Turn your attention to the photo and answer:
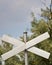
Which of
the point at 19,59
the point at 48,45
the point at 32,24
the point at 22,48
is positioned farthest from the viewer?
the point at 19,59

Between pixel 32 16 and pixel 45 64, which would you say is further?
pixel 32 16

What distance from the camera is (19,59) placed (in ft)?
67.6

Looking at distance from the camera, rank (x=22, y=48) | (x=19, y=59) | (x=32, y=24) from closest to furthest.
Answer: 1. (x=22, y=48)
2. (x=32, y=24)
3. (x=19, y=59)

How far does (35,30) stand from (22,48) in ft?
20.9

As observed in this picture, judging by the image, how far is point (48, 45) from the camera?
704 inches

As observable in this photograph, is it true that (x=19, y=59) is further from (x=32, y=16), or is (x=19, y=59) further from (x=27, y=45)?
(x=27, y=45)

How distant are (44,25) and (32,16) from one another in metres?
1.77

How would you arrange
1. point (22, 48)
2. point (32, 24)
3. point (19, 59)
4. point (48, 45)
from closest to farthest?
point (22, 48) → point (48, 45) → point (32, 24) → point (19, 59)

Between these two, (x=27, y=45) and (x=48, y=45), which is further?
(x=48, y=45)

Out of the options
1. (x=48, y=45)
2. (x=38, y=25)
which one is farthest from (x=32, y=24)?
(x=48, y=45)

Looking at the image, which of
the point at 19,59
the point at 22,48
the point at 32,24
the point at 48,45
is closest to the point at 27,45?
the point at 22,48

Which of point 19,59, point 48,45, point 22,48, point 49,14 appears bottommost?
point 19,59

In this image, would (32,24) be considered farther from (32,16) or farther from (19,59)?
(19,59)

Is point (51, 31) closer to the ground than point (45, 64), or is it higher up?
higher up
